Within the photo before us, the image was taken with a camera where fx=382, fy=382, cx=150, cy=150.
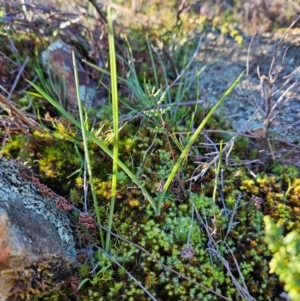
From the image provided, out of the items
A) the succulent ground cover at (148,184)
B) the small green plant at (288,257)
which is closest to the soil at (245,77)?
the succulent ground cover at (148,184)

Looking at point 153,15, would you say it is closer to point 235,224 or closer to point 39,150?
point 39,150

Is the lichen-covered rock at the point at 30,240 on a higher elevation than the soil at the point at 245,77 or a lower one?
lower

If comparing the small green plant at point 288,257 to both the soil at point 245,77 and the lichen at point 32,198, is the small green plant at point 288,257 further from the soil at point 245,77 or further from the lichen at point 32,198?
the soil at point 245,77

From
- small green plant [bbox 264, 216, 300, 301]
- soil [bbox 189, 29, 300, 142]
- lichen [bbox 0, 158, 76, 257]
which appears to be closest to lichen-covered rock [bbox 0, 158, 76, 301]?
lichen [bbox 0, 158, 76, 257]

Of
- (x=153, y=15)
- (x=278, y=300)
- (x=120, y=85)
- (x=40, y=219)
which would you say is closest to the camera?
(x=40, y=219)

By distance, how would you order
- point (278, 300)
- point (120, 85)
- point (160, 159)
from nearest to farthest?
1. point (278, 300)
2. point (160, 159)
3. point (120, 85)

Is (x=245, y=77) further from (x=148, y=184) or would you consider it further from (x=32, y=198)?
(x=32, y=198)

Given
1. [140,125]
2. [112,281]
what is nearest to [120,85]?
[140,125]
